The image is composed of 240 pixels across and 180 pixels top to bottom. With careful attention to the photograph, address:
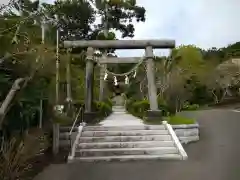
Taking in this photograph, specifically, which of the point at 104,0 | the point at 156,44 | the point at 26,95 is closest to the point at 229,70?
the point at 104,0

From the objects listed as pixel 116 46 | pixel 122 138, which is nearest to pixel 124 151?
pixel 122 138

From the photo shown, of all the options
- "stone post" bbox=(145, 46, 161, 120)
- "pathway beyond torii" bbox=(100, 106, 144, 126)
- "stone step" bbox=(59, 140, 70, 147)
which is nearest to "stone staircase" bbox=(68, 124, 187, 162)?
"stone step" bbox=(59, 140, 70, 147)

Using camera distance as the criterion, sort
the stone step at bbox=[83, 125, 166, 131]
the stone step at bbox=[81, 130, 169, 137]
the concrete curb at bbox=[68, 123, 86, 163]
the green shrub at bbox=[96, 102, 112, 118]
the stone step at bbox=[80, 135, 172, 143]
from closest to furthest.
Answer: the concrete curb at bbox=[68, 123, 86, 163], the stone step at bbox=[80, 135, 172, 143], the stone step at bbox=[81, 130, 169, 137], the stone step at bbox=[83, 125, 166, 131], the green shrub at bbox=[96, 102, 112, 118]

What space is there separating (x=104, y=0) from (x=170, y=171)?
77.5ft

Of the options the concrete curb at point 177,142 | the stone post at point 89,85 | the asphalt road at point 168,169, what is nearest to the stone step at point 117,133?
the concrete curb at point 177,142

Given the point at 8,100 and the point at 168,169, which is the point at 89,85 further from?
the point at 8,100

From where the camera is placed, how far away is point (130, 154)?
9281 mm

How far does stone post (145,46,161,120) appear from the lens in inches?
507

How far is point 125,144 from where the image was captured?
9.78m

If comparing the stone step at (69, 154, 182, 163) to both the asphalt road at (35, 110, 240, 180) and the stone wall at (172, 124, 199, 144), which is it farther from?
the stone wall at (172, 124, 199, 144)

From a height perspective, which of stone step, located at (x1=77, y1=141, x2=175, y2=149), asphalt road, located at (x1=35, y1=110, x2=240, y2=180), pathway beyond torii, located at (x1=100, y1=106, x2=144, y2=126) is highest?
pathway beyond torii, located at (x1=100, y1=106, x2=144, y2=126)

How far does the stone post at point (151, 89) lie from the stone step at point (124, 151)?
3.32 meters

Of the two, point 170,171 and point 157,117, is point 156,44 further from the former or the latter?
point 170,171

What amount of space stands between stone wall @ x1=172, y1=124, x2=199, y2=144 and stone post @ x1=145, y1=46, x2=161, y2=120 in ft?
4.41
